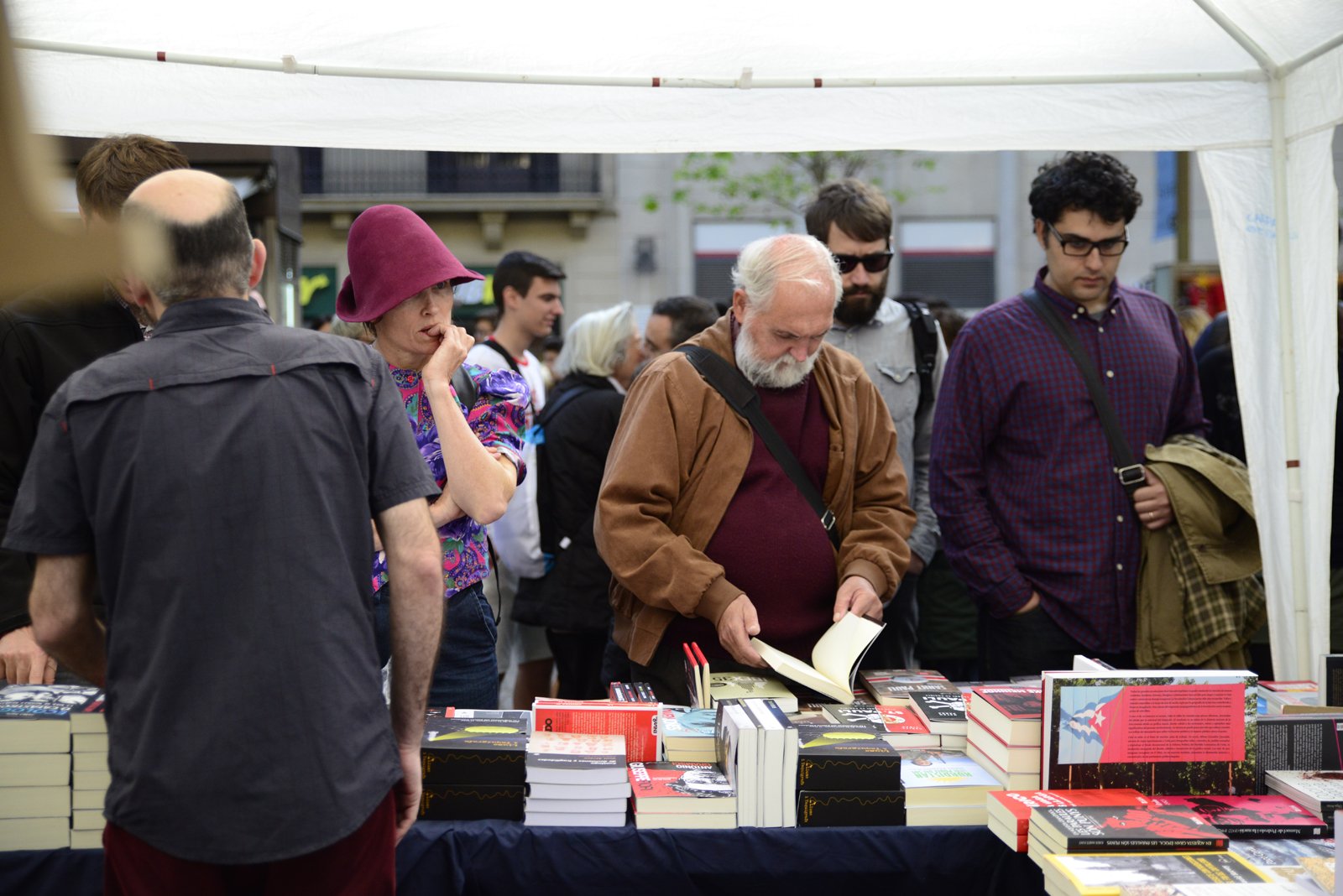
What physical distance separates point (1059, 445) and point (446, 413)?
1.66m

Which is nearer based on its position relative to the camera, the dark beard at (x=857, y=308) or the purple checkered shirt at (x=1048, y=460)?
the purple checkered shirt at (x=1048, y=460)

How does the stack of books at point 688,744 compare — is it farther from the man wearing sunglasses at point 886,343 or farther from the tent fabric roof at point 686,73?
the tent fabric roof at point 686,73

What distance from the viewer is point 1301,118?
313 centimetres

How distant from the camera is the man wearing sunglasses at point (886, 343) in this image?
3.63 m

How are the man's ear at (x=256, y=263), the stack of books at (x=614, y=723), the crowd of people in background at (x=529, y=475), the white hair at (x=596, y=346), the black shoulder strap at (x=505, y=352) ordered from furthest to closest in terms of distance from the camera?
the black shoulder strap at (x=505, y=352)
the white hair at (x=596, y=346)
the stack of books at (x=614, y=723)
the man's ear at (x=256, y=263)
the crowd of people in background at (x=529, y=475)

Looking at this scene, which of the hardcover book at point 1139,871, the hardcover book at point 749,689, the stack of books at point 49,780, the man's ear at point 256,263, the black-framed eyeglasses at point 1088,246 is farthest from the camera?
the black-framed eyeglasses at point 1088,246

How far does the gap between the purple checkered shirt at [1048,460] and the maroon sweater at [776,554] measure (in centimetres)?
52

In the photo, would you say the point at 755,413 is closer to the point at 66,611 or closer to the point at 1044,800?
the point at 1044,800

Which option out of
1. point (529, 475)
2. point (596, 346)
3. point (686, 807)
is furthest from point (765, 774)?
point (596, 346)

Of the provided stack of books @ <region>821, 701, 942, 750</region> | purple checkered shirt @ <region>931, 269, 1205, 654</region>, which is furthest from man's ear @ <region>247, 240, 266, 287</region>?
purple checkered shirt @ <region>931, 269, 1205, 654</region>

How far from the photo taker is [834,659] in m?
2.70

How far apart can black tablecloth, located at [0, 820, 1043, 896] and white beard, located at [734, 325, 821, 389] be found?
1095mm

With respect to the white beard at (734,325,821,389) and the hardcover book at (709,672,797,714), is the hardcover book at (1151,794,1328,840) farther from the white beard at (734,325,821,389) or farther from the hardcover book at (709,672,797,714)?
the white beard at (734,325,821,389)

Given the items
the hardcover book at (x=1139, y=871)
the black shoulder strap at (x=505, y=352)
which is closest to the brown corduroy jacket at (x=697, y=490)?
the hardcover book at (x=1139, y=871)
